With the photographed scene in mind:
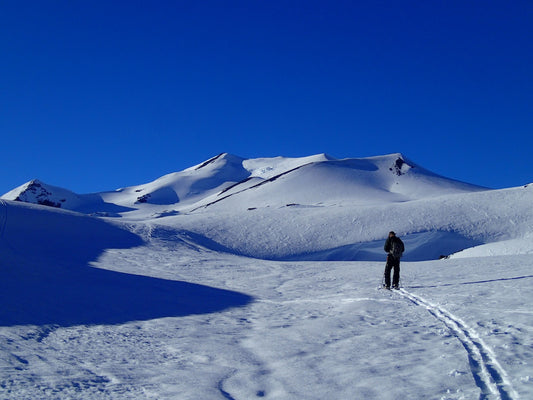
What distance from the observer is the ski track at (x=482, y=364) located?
5.00m

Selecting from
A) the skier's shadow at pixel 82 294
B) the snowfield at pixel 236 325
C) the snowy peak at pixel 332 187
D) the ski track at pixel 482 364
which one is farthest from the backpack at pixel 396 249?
the snowy peak at pixel 332 187

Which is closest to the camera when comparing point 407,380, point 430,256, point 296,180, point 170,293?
point 407,380

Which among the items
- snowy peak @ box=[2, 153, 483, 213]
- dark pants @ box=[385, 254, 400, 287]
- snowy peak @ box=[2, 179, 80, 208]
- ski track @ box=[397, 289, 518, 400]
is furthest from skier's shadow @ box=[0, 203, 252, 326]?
snowy peak @ box=[2, 179, 80, 208]

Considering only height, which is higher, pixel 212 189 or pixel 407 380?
pixel 212 189

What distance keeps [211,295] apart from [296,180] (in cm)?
8985

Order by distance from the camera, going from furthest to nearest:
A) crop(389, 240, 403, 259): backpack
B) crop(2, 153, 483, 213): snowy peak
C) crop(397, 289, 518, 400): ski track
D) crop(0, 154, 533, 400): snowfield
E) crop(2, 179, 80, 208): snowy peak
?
crop(2, 179, 80, 208): snowy peak, crop(2, 153, 483, 213): snowy peak, crop(389, 240, 403, 259): backpack, crop(0, 154, 533, 400): snowfield, crop(397, 289, 518, 400): ski track

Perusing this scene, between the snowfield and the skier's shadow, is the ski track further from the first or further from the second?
the skier's shadow

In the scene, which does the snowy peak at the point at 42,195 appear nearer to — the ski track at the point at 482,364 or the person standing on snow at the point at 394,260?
the person standing on snow at the point at 394,260

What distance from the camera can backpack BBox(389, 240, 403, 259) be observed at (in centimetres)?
1432

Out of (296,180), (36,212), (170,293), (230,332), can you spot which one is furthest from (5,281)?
(296,180)

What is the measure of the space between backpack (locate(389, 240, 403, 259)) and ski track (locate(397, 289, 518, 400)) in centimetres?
515

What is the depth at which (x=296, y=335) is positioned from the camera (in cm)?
817

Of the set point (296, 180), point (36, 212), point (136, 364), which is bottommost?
point (136, 364)

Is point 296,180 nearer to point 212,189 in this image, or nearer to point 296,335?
point 212,189
